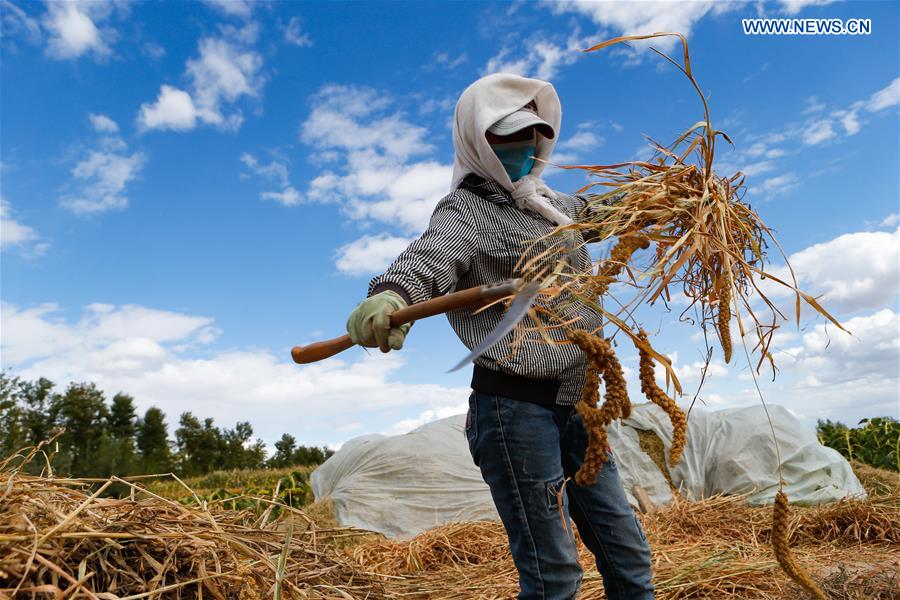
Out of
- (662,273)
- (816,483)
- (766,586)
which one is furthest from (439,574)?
(816,483)

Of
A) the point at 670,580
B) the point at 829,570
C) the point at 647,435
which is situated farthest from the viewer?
the point at 647,435

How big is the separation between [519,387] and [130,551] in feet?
3.39

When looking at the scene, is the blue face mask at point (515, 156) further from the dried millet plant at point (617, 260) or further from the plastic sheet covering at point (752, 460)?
the plastic sheet covering at point (752, 460)

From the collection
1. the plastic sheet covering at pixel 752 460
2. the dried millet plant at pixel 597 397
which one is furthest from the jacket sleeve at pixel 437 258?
the plastic sheet covering at pixel 752 460

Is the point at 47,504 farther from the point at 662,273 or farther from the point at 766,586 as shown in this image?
the point at 766,586

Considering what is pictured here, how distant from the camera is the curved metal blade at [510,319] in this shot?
49.6 inches

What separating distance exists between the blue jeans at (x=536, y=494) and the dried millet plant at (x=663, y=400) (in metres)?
0.32

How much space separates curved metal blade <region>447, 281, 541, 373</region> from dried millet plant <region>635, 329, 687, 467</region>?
327mm

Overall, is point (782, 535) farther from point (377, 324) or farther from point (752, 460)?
point (752, 460)

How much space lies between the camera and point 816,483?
5.28 m

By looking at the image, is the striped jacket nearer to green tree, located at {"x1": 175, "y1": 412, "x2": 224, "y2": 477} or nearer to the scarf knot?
the scarf knot

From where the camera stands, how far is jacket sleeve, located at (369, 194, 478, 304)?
1.67 metres

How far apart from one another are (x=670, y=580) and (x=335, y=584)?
1629 mm

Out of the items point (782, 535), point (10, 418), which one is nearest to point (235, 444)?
point (10, 418)
